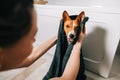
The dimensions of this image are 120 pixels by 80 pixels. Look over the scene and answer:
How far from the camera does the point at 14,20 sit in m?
0.25

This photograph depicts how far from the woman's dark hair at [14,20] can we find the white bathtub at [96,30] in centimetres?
57

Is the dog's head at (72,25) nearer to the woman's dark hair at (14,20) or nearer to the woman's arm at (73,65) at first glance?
the woman's arm at (73,65)

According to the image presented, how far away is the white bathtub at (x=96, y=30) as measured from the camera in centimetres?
93

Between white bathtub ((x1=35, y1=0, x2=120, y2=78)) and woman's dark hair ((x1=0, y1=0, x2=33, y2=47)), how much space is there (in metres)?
0.57

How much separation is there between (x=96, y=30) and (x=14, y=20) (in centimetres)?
85

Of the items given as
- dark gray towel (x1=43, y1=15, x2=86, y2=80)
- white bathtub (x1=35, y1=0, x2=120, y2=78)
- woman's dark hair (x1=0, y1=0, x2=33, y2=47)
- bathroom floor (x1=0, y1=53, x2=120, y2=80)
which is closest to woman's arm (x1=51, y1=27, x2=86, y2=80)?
dark gray towel (x1=43, y1=15, x2=86, y2=80)

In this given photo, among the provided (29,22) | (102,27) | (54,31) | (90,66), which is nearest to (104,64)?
(90,66)

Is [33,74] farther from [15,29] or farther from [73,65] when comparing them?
[15,29]

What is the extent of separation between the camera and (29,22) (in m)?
0.27

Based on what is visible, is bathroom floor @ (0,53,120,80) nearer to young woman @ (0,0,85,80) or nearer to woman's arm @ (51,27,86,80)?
woman's arm @ (51,27,86,80)

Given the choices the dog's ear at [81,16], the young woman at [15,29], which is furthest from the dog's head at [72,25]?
the young woman at [15,29]

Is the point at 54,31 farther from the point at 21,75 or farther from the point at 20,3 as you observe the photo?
the point at 20,3

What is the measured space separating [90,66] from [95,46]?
0.73ft

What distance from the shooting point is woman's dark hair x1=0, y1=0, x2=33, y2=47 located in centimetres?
24
